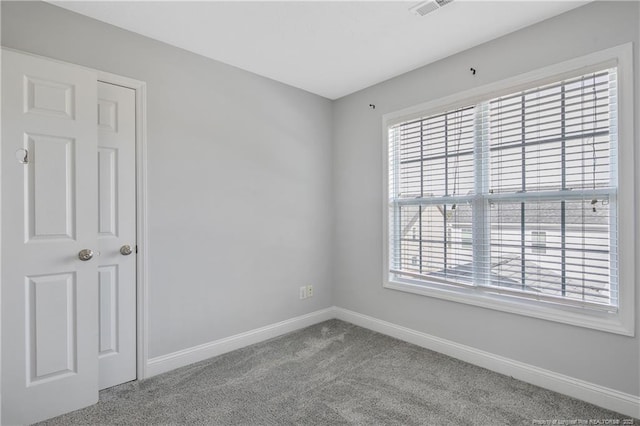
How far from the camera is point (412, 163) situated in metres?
3.05

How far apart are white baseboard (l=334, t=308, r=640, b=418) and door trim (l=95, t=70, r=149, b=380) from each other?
2.11 m

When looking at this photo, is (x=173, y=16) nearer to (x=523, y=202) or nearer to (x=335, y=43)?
(x=335, y=43)

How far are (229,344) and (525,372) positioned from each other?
92.1 inches

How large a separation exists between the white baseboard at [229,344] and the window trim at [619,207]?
151 centimetres

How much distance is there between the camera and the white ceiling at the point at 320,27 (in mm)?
2039

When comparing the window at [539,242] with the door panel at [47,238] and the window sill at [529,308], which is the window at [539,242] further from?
the door panel at [47,238]

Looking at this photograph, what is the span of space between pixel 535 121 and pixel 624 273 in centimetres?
112

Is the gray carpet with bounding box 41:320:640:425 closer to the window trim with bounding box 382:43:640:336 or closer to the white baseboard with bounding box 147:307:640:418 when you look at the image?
the white baseboard with bounding box 147:307:640:418

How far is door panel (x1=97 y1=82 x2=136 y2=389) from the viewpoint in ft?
7.23

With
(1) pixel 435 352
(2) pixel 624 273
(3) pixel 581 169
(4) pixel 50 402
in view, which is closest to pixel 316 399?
(1) pixel 435 352

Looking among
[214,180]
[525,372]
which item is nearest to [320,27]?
[214,180]

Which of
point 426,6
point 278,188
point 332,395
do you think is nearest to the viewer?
point 426,6

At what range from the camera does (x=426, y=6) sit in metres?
2.03

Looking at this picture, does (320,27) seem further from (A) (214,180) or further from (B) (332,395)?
(B) (332,395)
